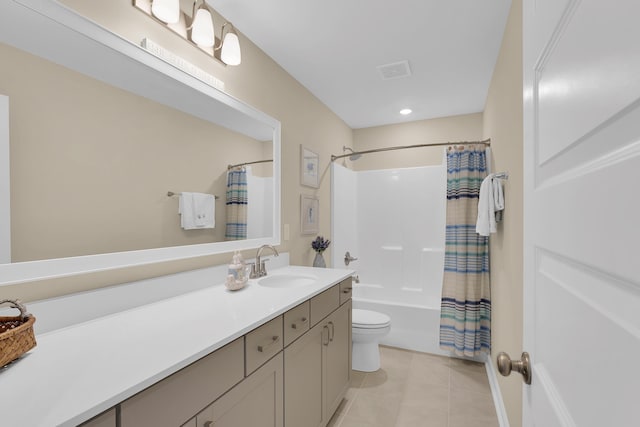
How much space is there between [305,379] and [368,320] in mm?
1129

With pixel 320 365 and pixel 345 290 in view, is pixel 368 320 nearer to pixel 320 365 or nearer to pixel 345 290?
pixel 345 290

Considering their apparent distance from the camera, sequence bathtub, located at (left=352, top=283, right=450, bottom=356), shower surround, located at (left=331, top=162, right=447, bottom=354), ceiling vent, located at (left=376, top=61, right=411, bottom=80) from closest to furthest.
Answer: ceiling vent, located at (left=376, top=61, right=411, bottom=80), bathtub, located at (left=352, top=283, right=450, bottom=356), shower surround, located at (left=331, top=162, right=447, bottom=354)

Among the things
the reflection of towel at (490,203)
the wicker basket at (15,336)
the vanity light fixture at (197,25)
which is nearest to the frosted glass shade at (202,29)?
the vanity light fixture at (197,25)

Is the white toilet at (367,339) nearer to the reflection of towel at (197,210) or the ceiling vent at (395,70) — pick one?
the reflection of towel at (197,210)

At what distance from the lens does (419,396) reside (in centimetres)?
215

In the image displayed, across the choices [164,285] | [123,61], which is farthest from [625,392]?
[123,61]

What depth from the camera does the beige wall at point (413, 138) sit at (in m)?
3.39

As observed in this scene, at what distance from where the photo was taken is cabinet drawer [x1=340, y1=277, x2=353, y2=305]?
6.40 feet

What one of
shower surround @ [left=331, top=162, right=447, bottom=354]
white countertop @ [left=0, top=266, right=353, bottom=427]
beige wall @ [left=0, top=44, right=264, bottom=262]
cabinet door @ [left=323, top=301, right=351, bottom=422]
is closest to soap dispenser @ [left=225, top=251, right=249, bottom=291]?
white countertop @ [left=0, top=266, right=353, bottom=427]

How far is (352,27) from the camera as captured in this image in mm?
1890

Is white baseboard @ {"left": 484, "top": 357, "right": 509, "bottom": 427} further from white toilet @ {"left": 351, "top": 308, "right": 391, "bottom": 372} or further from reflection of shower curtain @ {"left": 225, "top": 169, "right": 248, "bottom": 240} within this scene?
reflection of shower curtain @ {"left": 225, "top": 169, "right": 248, "bottom": 240}

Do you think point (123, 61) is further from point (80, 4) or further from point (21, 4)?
point (21, 4)

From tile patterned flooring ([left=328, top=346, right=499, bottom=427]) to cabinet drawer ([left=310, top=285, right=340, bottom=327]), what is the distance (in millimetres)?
748

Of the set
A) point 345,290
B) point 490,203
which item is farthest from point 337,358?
point 490,203
